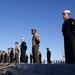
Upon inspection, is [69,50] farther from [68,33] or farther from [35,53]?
[35,53]

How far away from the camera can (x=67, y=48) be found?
627 centimetres

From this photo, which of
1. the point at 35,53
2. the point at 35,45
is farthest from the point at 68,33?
the point at 35,45

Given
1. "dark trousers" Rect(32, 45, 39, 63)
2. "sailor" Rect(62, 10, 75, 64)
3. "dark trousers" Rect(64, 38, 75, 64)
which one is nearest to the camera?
"dark trousers" Rect(64, 38, 75, 64)

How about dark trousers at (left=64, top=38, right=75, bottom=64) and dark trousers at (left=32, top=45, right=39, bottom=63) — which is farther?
dark trousers at (left=32, top=45, right=39, bottom=63)

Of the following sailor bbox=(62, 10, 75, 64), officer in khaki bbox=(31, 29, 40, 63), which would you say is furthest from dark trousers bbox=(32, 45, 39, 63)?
sailor bbox=(62, 10, 75, 64)

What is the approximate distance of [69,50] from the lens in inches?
243

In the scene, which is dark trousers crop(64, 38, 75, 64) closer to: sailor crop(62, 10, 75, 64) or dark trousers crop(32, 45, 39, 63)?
sailor crop(62, 10, 75, 64)

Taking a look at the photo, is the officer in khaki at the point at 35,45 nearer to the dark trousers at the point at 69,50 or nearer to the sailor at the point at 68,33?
the sailor at the point at 68,33

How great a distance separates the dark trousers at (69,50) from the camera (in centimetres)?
602

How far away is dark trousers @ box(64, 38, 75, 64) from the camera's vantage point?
19.7 feet

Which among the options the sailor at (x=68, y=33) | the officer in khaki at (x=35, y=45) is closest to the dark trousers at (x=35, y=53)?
the officer in khaki at (x=35, y=45)

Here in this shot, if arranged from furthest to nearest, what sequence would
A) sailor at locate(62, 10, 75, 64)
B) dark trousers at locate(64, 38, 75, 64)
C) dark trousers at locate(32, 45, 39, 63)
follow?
dark trousers at locate(32, 45, 39, 63) → sailor at locate(62, 10, 75, 64) → dark trousers at locate(64, 38, 75, 64)

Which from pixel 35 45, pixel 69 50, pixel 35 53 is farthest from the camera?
pixel 35 45

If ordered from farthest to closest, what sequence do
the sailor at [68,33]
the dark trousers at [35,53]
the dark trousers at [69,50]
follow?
the dark trousers at [35,53]
the sailor at [68,33]
the dark trousers at [69,50]
